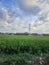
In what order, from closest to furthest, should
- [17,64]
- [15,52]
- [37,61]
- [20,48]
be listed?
[17,64] < [37,61] < [15,52] < [20,48]

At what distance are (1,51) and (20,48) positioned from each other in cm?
161

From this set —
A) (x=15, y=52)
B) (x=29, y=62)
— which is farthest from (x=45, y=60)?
(x=15, y=52)

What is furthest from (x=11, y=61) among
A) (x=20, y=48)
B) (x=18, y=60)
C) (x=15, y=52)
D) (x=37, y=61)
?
(x=20, y=48)

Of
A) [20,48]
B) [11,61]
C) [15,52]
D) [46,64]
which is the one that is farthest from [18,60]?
[20,48]

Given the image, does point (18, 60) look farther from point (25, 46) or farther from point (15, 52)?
point (25, 46)

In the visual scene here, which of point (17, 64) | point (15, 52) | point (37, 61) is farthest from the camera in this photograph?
point (15, 52)

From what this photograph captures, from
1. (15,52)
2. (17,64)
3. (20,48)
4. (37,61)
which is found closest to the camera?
(17,64)

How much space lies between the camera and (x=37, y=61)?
11.5 meters

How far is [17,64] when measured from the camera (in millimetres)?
10766

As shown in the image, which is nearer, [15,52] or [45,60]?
[45,60]

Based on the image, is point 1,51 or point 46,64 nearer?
point 46,64

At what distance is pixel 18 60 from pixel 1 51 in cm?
499

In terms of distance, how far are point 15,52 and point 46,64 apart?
15.1 ft

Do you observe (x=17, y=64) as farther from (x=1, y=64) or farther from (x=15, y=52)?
(x=15, y=52)
